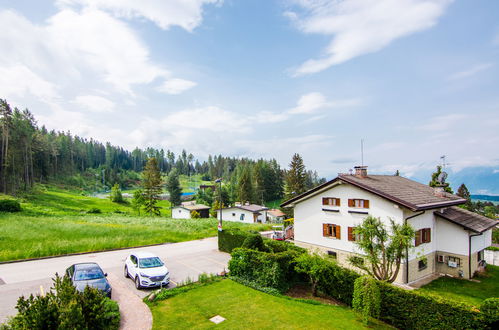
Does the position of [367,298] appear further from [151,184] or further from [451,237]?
[151,184]

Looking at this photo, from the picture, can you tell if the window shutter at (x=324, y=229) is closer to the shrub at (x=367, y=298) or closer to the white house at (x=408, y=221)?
the white house at (x=408, y=221)

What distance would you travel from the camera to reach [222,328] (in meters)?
11.0

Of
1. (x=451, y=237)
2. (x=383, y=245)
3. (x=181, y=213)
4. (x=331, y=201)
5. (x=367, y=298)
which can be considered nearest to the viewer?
(x=367, y=298)

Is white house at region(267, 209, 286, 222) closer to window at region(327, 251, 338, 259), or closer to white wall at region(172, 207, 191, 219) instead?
white wall at region(172, 207, 191, 219)

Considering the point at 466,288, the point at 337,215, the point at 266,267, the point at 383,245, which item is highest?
the point at 337,215

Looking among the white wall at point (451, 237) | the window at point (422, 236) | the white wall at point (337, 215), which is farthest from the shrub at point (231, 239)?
the white wall at point (451, 237)

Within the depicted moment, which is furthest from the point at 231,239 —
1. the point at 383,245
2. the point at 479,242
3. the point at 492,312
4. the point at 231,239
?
the point at 479,242

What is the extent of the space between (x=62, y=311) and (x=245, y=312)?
7.49 m

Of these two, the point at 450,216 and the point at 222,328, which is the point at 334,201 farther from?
the point at 222,328

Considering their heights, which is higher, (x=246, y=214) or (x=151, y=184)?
(x=151, y=184)

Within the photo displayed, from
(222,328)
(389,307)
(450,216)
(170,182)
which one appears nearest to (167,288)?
(222,328)

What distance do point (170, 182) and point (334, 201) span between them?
7741cm

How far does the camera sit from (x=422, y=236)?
794 inches

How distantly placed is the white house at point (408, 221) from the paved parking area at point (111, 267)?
31.7 ft
